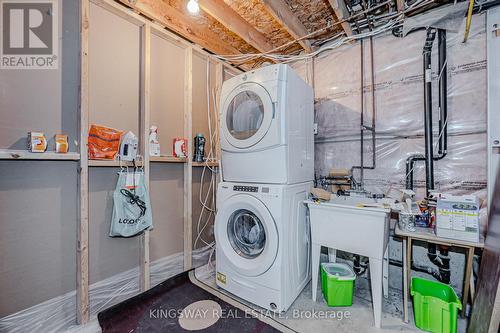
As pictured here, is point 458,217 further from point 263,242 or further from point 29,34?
point 29,34

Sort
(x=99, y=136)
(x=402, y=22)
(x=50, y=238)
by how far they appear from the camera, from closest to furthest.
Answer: (x=50, y=238), (x=99, y=136), (x=402, y=22)

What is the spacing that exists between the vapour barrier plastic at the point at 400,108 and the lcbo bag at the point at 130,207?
6.13 feet

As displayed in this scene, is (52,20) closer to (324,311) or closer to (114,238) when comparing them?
(114,238)

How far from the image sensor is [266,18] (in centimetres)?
225

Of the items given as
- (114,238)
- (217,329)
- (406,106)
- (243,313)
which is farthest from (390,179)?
(114,238)

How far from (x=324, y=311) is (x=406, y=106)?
195cm

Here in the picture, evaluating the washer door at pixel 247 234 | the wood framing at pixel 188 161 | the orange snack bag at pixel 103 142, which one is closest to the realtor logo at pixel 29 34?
the orange snack bag at pixel 103 142

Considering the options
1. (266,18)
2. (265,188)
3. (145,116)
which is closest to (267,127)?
(265,188)

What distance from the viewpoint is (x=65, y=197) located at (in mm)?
1575

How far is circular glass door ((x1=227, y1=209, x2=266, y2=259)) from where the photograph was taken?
1882mm

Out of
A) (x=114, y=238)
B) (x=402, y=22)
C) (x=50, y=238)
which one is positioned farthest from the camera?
(x=402, y=22)

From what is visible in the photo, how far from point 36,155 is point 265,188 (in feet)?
4.94

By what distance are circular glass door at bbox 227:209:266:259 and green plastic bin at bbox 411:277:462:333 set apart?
46.0 inches

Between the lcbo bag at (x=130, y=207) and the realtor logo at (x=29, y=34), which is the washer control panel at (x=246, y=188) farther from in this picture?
the realtor logo at (x=29, y=34)
